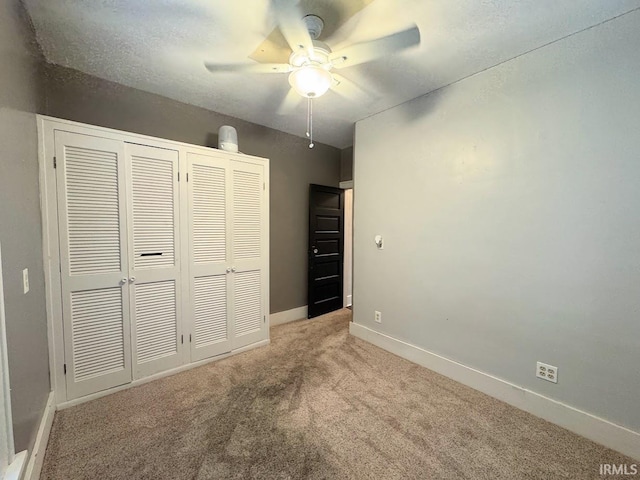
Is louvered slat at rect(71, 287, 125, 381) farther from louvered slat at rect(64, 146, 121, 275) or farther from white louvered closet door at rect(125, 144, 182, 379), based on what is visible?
louvered slat at rect(64, 146, 121, 275)

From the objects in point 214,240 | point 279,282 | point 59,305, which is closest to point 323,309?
point 279,282

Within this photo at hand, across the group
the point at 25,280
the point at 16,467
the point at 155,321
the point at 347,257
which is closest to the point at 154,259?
the point at 155,321

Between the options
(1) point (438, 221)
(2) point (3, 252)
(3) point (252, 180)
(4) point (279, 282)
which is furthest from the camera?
(4) point (279, 282)

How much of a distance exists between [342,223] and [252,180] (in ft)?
6.13

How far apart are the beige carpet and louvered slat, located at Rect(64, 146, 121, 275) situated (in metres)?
1.07

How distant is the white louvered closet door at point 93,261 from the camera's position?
184 cm

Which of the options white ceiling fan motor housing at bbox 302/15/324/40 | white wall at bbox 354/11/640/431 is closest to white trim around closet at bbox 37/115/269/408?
white ceiling fan motor housing at bbox 302/15/324/40

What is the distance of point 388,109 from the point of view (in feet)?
9.02

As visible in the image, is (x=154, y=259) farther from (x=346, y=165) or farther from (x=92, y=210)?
(x=346, y=165)

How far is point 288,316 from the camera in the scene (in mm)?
3613

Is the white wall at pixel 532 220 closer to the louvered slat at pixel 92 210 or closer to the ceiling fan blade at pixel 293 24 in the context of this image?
the ceiling fan blade at pixel 293 24

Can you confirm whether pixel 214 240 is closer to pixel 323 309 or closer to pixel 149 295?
pixel 149 295

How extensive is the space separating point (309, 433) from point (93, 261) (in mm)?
2005

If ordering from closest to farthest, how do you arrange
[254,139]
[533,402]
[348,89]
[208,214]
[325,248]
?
[533,402] → [348,89] → [208,214] → [254,139] → [325,248]
